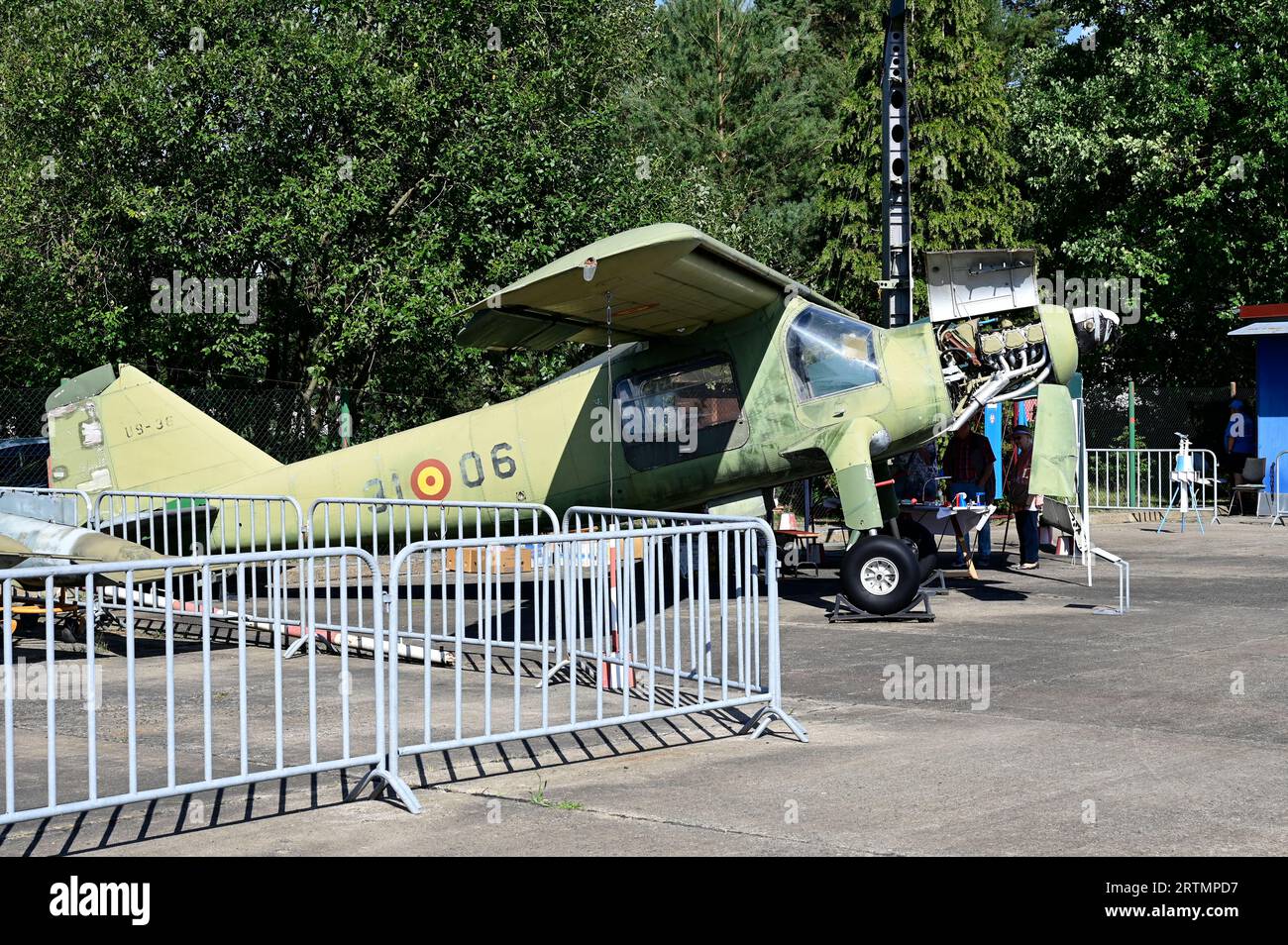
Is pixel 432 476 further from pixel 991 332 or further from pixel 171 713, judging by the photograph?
pixel 171 713

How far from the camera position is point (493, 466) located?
14.0m

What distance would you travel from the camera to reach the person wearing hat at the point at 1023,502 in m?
15.7

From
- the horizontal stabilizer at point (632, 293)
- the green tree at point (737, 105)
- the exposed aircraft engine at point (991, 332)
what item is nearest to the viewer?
the horizontal stabilizer at point (632, 293)

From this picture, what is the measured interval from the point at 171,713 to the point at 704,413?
27.2 ft

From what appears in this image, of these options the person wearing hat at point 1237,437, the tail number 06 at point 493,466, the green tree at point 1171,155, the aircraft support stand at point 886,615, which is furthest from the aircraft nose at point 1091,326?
the green tree at point 1171,155

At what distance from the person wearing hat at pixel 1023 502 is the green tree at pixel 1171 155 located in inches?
643

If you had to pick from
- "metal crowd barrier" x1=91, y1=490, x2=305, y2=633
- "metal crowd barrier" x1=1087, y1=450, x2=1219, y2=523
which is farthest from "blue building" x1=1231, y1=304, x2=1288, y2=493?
"metal crowd barrier" x1=91, y1=490, x2=305, y2=633

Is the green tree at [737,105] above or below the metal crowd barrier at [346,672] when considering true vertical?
above

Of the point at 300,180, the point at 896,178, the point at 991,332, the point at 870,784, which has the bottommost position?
the point at 870,784

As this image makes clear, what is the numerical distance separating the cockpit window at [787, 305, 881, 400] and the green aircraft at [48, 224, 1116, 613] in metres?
0.01

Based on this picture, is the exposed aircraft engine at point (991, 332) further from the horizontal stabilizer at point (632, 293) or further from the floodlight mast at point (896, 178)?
the floodlight mast at point (896, 178)

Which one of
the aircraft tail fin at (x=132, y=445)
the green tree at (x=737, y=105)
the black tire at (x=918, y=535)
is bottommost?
the black tire at (x=918, y=535)

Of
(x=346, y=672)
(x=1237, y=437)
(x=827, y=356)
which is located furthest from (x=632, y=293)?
(x=1237, y=437)
